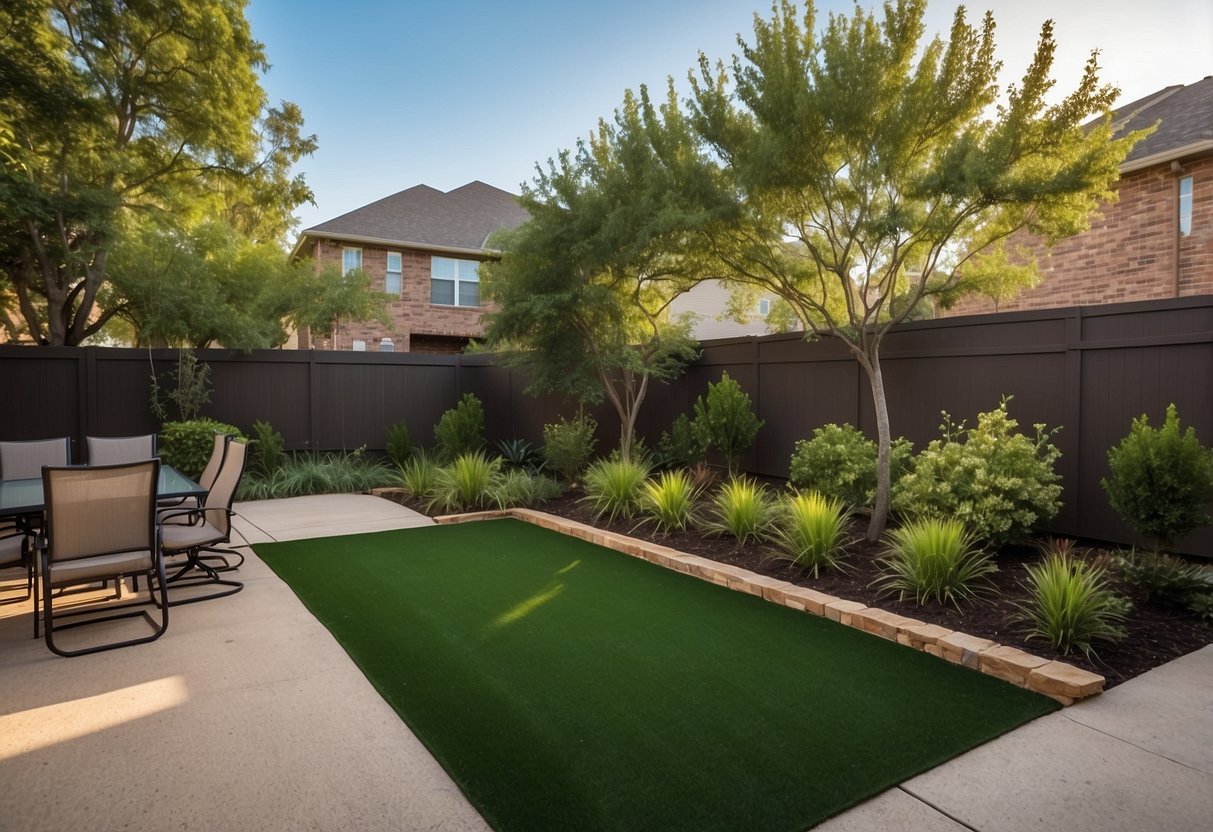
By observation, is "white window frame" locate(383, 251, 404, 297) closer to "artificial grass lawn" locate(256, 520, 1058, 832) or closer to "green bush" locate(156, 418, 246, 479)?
"green bush" locate(156, 418, 246, 479)

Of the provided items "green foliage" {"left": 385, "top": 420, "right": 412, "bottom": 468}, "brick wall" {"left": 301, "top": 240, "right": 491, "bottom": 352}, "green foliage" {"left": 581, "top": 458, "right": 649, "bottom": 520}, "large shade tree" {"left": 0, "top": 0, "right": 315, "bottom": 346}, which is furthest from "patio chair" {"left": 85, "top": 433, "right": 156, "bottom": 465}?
"brick wall" {"left": 301, "top": 240, "right": 491, "bottom": 352}

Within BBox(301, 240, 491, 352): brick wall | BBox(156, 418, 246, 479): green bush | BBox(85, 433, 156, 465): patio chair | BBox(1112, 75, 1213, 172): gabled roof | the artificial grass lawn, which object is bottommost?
the artificial grass lawn

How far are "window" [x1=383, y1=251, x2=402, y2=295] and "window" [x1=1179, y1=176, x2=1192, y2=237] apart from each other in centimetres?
1637

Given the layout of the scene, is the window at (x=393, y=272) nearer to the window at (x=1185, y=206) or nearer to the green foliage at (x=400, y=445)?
the green foliage at (x=400, y=445)

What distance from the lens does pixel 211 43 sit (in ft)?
38.3

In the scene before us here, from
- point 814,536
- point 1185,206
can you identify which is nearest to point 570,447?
point 814,536

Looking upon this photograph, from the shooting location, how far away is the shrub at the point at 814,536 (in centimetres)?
523

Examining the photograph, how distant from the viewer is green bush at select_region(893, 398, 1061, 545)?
16.6 ft

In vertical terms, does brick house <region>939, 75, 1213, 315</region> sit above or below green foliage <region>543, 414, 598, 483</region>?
above

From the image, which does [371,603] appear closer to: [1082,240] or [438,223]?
[1082,240]

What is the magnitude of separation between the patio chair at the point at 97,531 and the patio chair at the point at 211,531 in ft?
2.05

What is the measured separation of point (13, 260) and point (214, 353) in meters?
4.41

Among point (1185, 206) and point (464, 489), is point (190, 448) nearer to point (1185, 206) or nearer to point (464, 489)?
point (464, 489)

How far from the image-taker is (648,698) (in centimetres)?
327
